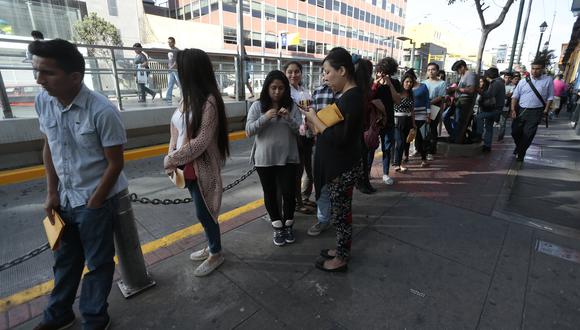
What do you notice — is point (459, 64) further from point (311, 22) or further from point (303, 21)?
point (311, 22)

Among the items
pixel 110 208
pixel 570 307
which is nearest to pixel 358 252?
pixel 570 307

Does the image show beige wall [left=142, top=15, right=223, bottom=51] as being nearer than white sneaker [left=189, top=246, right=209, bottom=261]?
No

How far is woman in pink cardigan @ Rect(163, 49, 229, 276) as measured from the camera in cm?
225

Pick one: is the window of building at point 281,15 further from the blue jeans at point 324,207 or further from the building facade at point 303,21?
the blue jeans at point 324,207

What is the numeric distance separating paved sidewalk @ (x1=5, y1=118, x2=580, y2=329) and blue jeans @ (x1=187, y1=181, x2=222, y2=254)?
26 centimetres

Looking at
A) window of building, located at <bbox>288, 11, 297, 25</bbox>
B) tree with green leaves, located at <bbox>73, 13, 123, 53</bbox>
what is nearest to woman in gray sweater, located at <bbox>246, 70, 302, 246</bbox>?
tree with green leaves, located at <bbox>73, 13, 123, 53</bbox>

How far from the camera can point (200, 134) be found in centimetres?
231

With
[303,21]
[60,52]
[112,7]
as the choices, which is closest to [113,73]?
[60,52]

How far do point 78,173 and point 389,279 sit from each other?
2.53 meters

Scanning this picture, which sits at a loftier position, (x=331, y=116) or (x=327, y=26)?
(x=327, y=26)

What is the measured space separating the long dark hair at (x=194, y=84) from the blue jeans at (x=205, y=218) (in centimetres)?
46

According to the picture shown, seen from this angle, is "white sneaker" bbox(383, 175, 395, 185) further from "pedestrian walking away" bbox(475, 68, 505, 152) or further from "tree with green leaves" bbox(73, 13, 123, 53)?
"tree with green leaves" bbox(73, 13, 123, 53)

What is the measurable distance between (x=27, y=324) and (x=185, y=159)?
161cm

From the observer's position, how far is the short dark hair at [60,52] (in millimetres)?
1640
